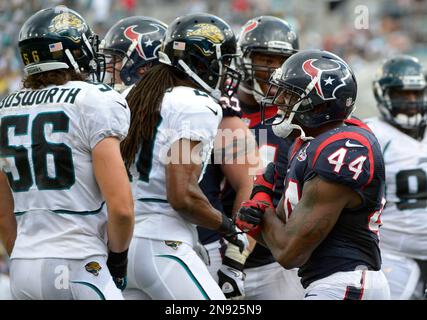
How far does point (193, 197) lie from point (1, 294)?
178 inches

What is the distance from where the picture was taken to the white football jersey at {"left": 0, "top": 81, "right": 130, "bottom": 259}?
362 cm

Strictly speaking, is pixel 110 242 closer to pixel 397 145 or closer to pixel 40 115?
pixel 40 115

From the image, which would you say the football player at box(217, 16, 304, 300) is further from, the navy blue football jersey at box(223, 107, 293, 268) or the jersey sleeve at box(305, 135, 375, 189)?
the jersey sleeve at box(305, 135, 375, 189)

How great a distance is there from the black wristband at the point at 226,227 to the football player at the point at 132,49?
1.34 metres

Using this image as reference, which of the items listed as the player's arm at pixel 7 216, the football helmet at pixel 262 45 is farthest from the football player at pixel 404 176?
the player's arm at pixel 7 216

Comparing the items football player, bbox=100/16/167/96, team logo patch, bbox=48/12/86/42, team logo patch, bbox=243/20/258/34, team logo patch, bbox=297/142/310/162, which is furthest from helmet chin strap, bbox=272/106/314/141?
team logo patch, bbox=243/20/258/34

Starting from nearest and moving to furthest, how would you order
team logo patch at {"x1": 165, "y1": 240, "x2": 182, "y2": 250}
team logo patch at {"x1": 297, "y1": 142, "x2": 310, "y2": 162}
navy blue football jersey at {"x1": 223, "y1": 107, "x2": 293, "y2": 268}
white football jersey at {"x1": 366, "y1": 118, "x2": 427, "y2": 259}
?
team logo patch at {"x1": 297, "y1": 142, "x2": 310, "y2": 162} → team logo patch at {"x1": 165, "y1": 240, "x2": 182, "y2": 250} → navy blue football jersey at {"x1": 223, "y1": 107, "x2": 293, "y2": 268} → white football jersey at {"x1": 366, "y1": 118, "x2": 427, "y2": 259}

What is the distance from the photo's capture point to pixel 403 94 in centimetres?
650

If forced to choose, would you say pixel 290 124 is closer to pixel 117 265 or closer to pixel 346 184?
pixel 346 184

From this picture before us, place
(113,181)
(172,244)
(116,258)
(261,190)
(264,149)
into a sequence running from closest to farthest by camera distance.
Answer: (113,181), (116,258), (261,190), (172,244), (264,149)

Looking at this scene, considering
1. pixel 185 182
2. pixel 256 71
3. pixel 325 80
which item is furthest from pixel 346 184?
pixel 256 71

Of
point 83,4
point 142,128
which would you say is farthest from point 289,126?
point 83,4

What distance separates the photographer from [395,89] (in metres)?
6.52

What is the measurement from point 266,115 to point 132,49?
38.7 inches
